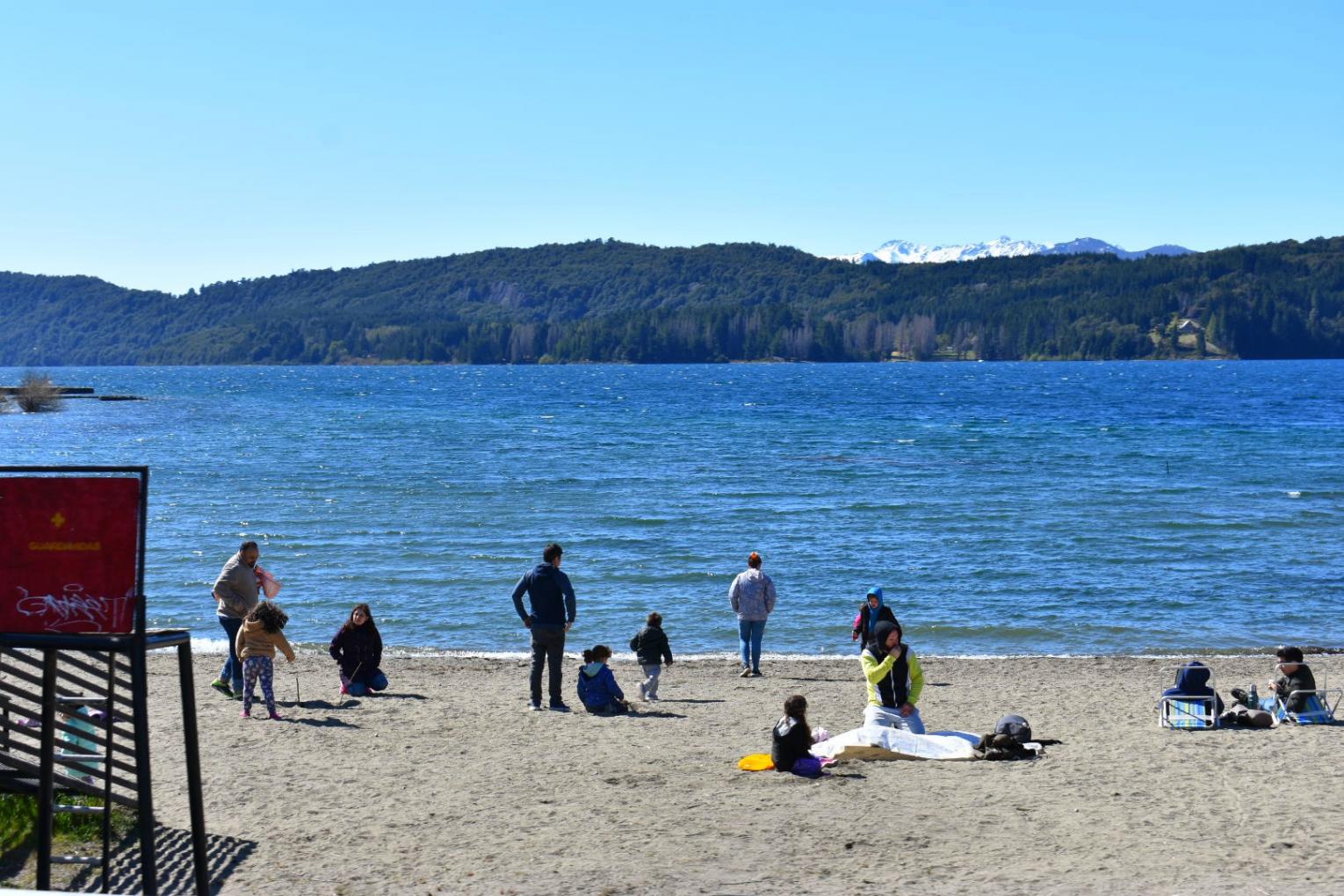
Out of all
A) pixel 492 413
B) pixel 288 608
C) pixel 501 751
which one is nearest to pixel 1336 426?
pixel 492 413

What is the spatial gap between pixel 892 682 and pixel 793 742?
1243mm

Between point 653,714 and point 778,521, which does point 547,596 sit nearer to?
point 653,714

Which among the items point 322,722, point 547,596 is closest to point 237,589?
point 322,722

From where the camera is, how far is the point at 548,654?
14.6 meters

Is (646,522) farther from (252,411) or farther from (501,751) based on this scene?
(252,411)

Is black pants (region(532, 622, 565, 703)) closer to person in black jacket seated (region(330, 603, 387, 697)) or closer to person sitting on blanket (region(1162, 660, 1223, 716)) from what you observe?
person in black jacket seated (region(330, 603, 387, 697))

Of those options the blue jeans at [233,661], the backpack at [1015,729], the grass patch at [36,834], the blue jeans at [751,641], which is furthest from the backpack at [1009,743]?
the blue jeans at [233,661]

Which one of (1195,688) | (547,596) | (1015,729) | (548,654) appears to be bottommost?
(1015,729)

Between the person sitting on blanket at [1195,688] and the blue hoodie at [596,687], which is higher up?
the person sitting on blanket at [1195,688]

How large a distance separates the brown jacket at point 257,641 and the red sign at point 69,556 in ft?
22.0

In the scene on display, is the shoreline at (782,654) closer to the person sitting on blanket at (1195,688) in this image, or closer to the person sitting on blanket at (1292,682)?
the person sitting on blanket at (1292,682)

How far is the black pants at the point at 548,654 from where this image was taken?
564 inches

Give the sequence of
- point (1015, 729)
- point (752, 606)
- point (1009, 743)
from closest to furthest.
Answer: point (1009, 743) < point (1015, 729) < point (752, 606)

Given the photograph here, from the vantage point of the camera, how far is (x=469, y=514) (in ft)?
123
